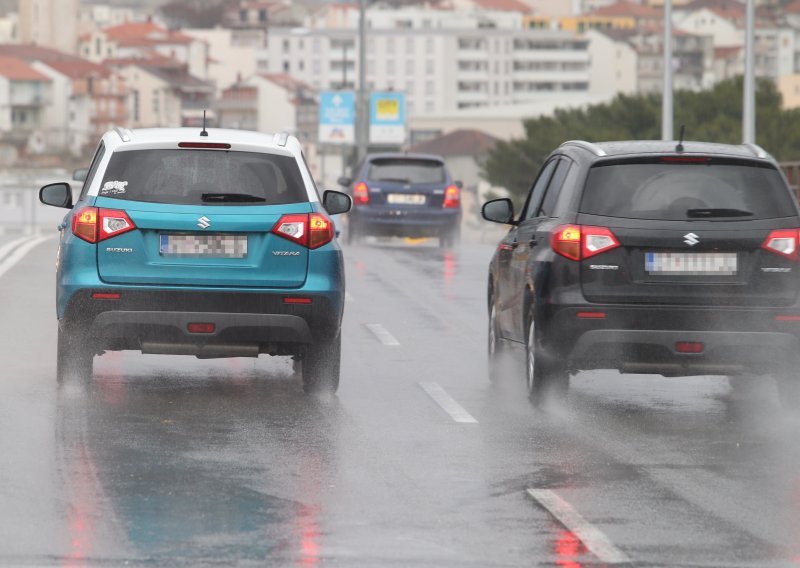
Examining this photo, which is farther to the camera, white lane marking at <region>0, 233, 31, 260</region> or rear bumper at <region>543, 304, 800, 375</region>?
white lane marking at <region>0, 233, 31, 260</region>

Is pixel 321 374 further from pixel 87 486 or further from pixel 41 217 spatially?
pixel 41 217

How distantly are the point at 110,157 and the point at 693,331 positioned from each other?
133 inches

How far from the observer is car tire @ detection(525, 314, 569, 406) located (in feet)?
37.4

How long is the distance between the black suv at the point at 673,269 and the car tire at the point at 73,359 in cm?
259

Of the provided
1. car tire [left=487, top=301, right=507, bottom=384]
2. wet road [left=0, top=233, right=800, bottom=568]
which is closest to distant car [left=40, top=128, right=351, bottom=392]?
wet road [left=0, top=233, right=800, bottom=568]

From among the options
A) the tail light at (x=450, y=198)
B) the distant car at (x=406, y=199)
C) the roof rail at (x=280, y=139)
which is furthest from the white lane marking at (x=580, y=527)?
the tail light at (x=450, y=198)

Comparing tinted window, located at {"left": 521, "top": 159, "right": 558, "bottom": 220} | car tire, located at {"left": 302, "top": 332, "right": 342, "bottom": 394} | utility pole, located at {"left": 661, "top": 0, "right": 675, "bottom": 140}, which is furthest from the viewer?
utility pole, located at {"left": 661, "top": 0, "right": 675, "bottom": 140}

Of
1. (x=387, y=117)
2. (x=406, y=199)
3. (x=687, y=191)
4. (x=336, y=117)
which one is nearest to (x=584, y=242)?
(x=687, y=191)

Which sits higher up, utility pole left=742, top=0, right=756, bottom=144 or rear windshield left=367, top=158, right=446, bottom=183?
utility pole left=742, top=0, right=756, bottom=144

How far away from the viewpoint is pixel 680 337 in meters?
11.0

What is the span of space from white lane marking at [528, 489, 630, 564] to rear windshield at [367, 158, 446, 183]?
951 inches

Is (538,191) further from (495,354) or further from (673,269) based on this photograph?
(673,269)

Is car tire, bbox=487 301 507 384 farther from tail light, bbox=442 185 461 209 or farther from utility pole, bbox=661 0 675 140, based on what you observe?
utility pole, bbox=661 0 675 140

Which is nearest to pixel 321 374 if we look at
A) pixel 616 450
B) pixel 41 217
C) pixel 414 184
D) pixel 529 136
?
pixel 616 450
